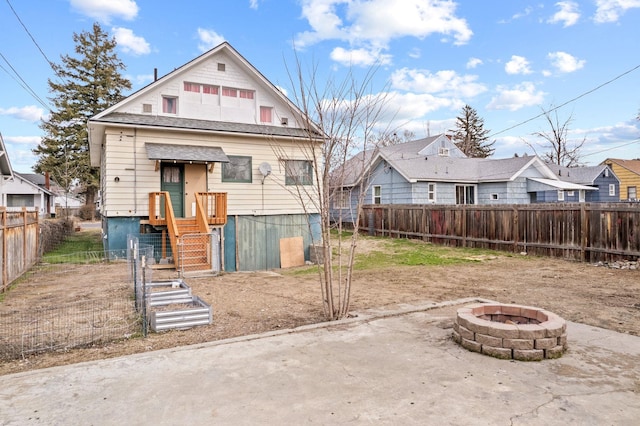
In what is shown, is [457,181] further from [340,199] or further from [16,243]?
[16,243]

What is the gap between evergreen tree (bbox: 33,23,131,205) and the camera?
119ft

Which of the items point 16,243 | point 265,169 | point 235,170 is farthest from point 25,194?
point 16,243

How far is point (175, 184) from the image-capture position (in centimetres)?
1313

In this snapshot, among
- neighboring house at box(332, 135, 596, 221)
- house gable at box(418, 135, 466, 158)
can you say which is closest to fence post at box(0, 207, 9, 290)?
neighboring house at box(332, 135, 596, 221)

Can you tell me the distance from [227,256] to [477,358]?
10572mm

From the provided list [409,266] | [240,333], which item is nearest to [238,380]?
[240,333]

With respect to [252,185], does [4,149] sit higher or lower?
higher

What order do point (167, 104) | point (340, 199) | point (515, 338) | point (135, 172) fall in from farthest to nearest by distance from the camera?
point (167, 104)
point (135, 172)
point (340, 199)
point (515, 338)

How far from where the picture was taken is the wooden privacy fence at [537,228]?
36.1ft

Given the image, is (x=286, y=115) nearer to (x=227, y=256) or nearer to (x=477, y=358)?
(x=227, y=256)

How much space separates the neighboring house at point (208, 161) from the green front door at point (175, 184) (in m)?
0.03

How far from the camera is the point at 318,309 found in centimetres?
660

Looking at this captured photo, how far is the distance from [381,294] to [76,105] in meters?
Answer: 38.7

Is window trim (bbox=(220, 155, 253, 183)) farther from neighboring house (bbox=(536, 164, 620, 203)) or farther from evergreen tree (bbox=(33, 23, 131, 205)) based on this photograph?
evergreen tree (bbox=(33, 23, 131, 205))
